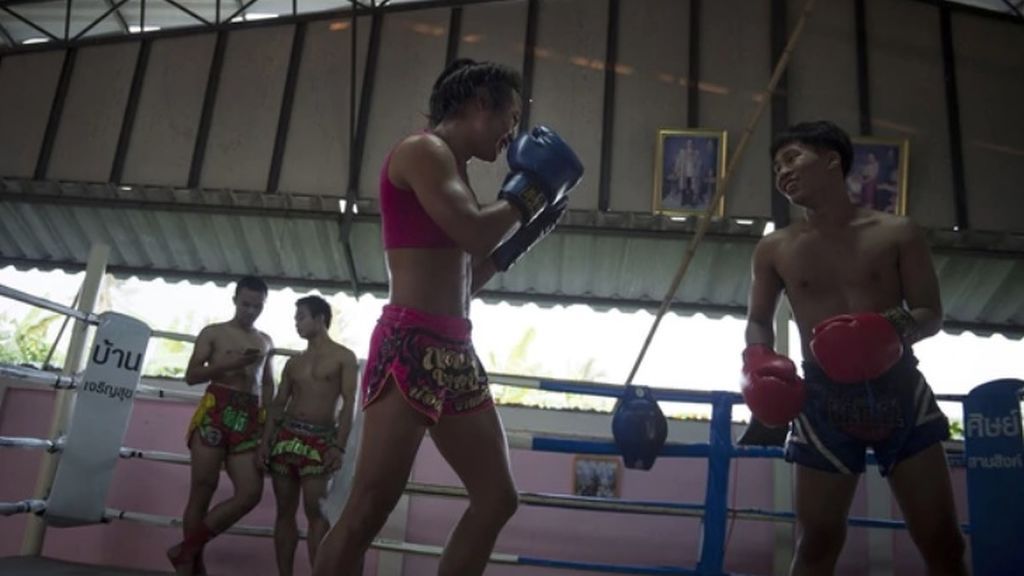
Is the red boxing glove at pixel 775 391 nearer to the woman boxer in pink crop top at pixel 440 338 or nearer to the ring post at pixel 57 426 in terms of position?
the woman boxer in pink crop top at pixel 440 338

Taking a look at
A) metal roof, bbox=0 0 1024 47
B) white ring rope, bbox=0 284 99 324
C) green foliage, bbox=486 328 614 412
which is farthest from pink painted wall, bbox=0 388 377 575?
metal roof, bbox=0 0 1024 47

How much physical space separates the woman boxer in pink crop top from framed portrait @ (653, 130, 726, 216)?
160 inches

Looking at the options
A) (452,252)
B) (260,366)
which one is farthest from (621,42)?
(452,252)

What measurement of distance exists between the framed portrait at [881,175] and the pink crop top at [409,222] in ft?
15.2

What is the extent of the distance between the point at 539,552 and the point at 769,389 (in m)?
2.68

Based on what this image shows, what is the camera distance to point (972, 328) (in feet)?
17.9

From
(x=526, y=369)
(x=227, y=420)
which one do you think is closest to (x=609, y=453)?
(x=227, y=420)

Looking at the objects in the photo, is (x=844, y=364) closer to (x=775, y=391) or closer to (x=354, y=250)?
(x=775, y=391)

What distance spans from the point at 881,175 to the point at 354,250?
13.0 ft

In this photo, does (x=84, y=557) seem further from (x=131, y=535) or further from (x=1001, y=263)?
(x=1001, y=263)

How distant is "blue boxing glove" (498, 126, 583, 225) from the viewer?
1.34m

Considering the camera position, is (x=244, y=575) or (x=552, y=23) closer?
(x=244, y=575)

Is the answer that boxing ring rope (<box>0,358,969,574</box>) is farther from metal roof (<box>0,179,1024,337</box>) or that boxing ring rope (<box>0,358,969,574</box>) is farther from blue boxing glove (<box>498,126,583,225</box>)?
metal roof (<box>0,179,1024,337</box>)

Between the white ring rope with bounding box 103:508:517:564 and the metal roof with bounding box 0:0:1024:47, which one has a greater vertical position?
the metal roof with bounding box 0:0:1024:47
